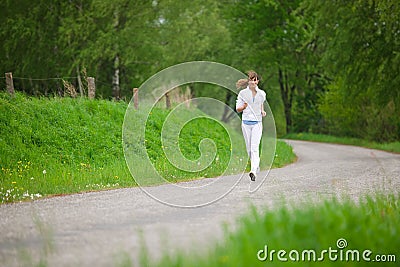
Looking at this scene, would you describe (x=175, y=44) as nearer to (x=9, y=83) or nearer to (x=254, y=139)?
(x=9, y=83)

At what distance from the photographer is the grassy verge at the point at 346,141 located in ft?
99.4

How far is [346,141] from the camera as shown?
38.3 meters

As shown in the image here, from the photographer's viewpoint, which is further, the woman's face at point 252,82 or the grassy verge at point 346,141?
the grassy verge at point 346,141

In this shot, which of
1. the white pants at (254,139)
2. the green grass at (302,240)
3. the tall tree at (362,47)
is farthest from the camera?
the tall tree at (362,47)

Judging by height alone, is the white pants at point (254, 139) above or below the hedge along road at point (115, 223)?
above

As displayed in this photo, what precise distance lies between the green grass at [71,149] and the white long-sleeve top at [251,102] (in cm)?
181

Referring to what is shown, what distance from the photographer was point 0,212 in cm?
882

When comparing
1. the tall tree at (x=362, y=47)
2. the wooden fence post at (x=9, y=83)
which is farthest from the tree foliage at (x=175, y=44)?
the wooden fence post at (x=9, y=83)

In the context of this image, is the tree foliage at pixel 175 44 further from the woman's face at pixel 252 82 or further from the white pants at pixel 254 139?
the woman's face at pixel 252 82

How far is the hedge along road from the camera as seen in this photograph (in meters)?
5.74

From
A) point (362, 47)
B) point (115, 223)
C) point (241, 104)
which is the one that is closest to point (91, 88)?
point (241, 104)

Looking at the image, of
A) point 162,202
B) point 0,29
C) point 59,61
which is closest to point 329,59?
point 59,61

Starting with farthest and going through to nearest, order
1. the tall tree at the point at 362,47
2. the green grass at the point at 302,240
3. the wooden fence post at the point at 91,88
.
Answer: the tall tree at the point at 362,47
the wooden fence post at the point at 91,88
the green grass at the point at 302,240

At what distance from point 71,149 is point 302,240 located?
38.5 feet
